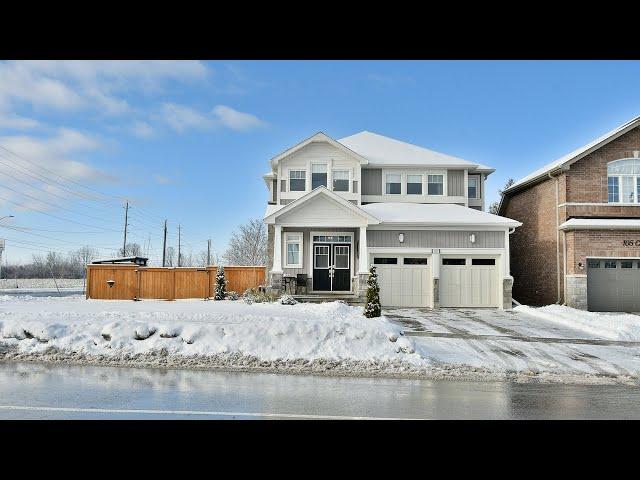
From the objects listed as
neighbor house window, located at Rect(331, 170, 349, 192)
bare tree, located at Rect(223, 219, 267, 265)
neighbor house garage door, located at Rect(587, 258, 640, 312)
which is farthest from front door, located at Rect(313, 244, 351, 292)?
bare tree, located at Rect(223, 219, 267, 265)

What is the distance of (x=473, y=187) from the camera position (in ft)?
83.1

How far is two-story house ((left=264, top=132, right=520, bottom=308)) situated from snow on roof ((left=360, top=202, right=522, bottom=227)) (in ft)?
0.15

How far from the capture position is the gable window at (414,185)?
24.2 meters

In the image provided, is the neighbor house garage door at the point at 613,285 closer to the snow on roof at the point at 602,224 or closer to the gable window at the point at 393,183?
the snow on roof at the point at 602,224

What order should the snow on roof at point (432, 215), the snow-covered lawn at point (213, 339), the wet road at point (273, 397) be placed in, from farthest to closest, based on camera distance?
the snow on roof at point (432, 215)
the snow-covered lawn at point (213, 339)
the wet road at point (273, 397)

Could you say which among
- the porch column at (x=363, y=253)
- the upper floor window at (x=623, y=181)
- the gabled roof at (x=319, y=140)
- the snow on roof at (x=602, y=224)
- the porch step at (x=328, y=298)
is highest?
the gabled roof at (x=319, y=140)

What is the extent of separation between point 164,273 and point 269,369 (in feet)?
42.6

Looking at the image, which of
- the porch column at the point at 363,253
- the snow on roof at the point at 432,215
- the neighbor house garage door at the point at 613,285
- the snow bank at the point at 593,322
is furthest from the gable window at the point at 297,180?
the neighbor house garage door at the point at 613,285

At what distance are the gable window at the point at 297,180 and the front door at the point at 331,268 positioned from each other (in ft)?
11.4

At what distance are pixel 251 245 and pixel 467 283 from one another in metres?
39.5

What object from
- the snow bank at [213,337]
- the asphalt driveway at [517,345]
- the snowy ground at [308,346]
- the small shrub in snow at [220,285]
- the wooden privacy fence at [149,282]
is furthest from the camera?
the wooden privacy fence at [149,282]

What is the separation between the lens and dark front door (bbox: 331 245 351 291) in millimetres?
21797

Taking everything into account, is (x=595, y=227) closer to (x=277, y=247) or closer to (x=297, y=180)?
(x=297, y=180)
